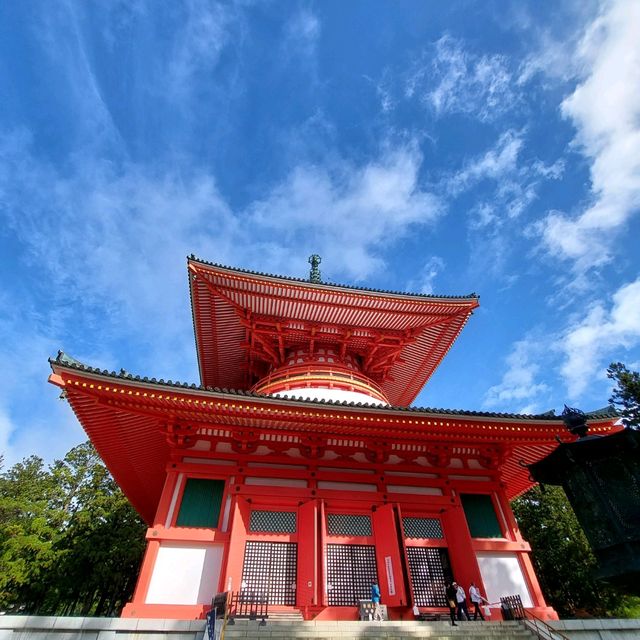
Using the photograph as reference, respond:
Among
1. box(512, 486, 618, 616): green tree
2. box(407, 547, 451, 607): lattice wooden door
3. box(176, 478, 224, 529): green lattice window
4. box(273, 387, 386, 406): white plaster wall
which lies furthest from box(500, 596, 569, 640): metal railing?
box(512, 486, 618, 616): green tree

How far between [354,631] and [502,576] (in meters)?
4.57

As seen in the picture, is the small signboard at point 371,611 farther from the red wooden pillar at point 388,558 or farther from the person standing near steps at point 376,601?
the red wooden pillar at point 388,558

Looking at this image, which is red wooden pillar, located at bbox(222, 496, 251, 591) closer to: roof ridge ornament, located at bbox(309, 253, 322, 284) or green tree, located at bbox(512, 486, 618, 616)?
roof ridge ornament, located at bbox(309, 253, 322, 284)

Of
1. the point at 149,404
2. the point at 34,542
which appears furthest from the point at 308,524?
the point at 34,542

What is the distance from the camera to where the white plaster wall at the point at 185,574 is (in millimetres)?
8164

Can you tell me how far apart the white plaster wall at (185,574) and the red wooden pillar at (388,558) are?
3611mm

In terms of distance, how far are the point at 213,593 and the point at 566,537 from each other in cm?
2565

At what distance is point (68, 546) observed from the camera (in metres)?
23.9

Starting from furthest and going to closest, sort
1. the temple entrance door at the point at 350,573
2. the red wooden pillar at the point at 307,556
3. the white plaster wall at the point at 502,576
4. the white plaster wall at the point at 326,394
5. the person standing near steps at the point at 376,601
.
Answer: the white plaster wall at the point at 326,394 → the white plaster wall at the point at 502,576 → the temple entrance door at the point at 350,573 → the red wooden pillar at the point at 307,556 → the person standing near steps at the point at 376,601

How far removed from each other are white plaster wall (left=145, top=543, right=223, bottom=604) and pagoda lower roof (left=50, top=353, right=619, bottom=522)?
7.31 feet

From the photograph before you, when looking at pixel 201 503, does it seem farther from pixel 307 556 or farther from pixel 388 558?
pixel 388 558

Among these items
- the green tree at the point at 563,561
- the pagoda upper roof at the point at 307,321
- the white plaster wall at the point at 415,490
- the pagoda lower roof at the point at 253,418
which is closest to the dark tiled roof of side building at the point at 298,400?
the pagoda lower roof at the point at 253,418

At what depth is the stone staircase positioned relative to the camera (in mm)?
6832

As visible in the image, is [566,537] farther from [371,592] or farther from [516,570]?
[371,592]
